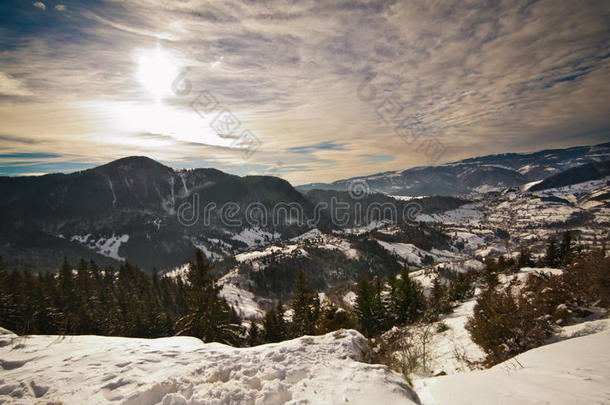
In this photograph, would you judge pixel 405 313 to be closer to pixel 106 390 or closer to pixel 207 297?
pixel 207 297

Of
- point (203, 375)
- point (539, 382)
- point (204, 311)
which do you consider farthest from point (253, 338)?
point (539, 382)

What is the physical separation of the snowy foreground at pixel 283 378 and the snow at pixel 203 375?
31 millimetres

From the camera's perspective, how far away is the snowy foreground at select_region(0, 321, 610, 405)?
23.5 feet

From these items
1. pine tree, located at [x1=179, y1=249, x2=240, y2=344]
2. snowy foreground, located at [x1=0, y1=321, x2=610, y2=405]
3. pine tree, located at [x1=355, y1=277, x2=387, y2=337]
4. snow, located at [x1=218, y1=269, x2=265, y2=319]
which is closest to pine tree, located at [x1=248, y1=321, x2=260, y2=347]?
pine tree, located at [x1=355, y1=277, x2=387, y2=337]

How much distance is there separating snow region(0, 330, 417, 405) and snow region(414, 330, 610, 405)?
5.06ft

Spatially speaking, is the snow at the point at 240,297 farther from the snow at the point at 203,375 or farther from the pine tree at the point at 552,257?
the snow at the point at 203,375

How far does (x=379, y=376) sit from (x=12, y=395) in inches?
465

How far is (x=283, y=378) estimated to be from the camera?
840cm

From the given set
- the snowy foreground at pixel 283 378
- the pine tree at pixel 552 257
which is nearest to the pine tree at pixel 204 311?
the snowy foreground at pixel 283 378

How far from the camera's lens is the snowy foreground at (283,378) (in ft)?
23.5

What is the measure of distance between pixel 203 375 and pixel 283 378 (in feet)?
9.10

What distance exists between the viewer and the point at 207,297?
24781 mm

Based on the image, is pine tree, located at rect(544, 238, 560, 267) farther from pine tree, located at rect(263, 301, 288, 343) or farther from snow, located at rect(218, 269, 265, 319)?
snow, located at rect(218, 269, 265, 319)

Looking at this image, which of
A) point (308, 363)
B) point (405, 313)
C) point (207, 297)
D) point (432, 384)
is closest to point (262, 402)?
point (308, 363)
